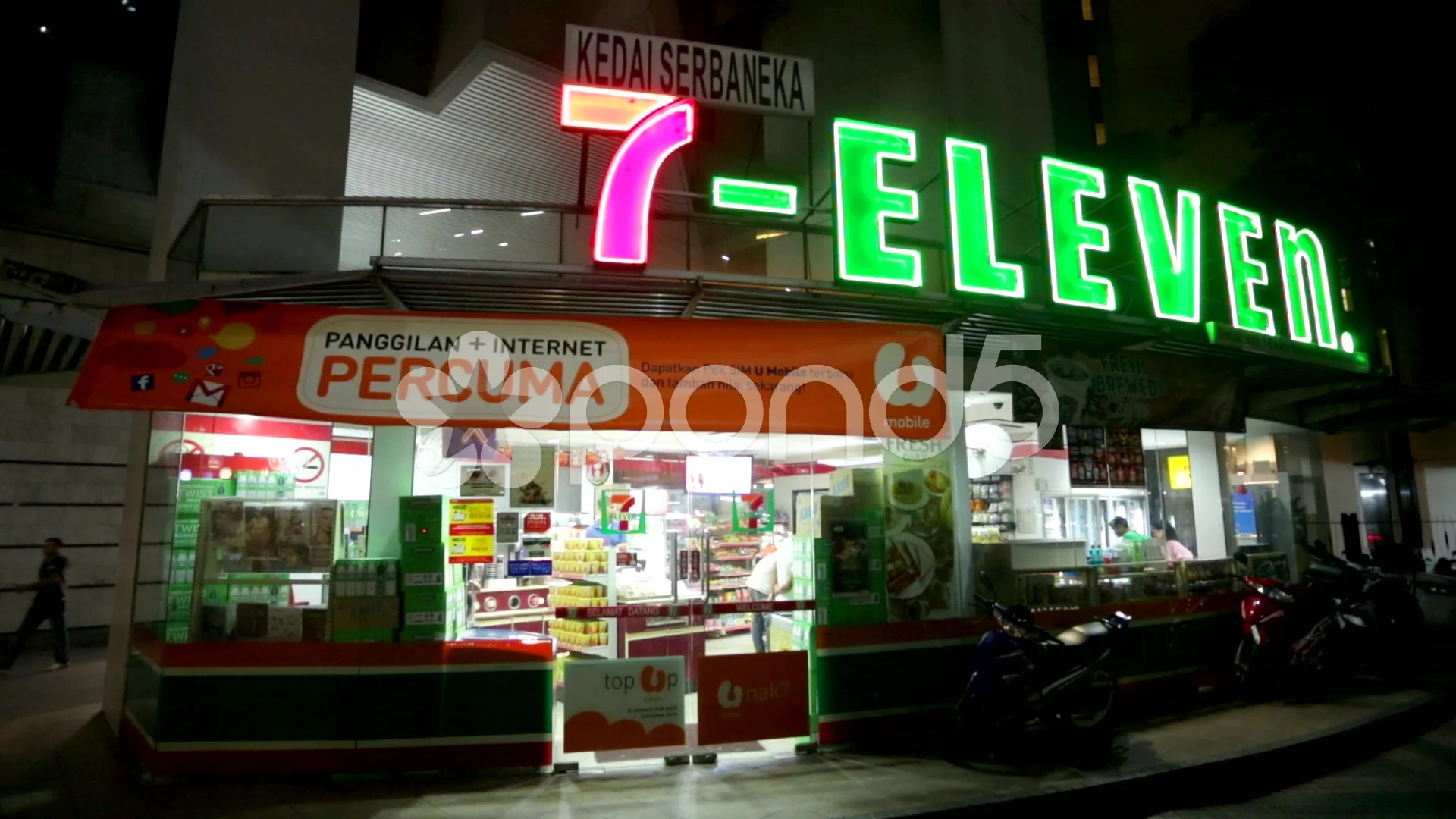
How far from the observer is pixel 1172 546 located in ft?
31.6

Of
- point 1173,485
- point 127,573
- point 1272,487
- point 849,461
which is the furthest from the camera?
point 1173,485

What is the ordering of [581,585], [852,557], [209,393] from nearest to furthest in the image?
1. [209,393]
2. [852,557]
3. [581,585]

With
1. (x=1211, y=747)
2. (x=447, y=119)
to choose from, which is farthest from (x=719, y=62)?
(x=1211, y=747)

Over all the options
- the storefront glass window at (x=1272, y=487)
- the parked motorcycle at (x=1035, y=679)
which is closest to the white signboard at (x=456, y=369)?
the parked motorcycle at (x=1035, y=679)

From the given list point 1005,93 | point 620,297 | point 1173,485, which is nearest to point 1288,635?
point 1173,485

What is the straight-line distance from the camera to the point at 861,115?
10.2 m

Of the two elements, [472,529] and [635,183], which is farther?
[472,529]

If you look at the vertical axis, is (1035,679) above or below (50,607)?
below

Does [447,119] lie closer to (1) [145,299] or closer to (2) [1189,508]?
(1) [145,299]

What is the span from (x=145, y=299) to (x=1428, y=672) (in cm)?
1393

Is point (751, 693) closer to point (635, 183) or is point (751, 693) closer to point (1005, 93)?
point (635, 183)

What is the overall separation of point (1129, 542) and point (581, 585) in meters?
7.58

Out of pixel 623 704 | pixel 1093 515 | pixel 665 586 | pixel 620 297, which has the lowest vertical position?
pixel 623 704

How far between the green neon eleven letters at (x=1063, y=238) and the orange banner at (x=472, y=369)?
1.07 m
